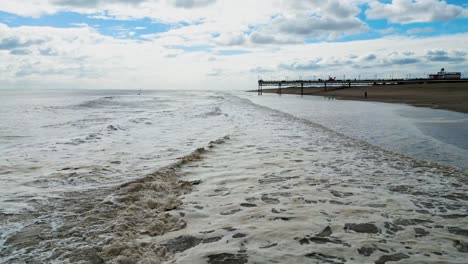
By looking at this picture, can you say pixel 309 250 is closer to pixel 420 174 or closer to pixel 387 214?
pixel 387 214

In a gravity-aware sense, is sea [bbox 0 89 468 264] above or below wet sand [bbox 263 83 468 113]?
below

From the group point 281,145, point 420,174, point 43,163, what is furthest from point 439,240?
point 43,163

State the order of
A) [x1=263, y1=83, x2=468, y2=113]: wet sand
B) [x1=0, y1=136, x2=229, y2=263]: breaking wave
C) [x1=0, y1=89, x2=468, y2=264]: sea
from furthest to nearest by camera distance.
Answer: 1. [x1=263, y1=83, x2=468, y2=113]: wet sand
2. [x1=0, y1=89, x2=468, y2=264]: sea
3. [x1=0, y1=136, x2=229, y2=263]: breaking wave

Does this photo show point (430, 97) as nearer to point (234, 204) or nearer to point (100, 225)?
point (234, 204)

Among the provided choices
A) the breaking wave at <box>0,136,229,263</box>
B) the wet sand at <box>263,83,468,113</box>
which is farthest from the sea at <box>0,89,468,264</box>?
the wet sand at <box>263,83,468,113</box>

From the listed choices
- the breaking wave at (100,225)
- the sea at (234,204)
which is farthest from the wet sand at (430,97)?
the breaking wave at (100,225)

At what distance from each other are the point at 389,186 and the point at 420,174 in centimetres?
163

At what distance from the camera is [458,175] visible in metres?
7.89

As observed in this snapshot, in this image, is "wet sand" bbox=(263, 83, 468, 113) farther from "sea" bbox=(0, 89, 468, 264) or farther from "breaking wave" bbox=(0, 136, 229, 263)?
"breaking wave" bbox=(0, 136, 229, 263)

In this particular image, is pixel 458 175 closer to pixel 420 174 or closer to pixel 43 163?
pixel 420 174

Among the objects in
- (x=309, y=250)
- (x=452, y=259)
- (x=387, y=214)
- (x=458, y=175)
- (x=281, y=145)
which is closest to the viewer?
(x=452, y=259)

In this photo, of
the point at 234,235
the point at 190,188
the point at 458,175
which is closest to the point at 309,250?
the point at 234,235

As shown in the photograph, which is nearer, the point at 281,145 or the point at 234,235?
the point at 234,235

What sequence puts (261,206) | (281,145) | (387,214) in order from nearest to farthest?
(387,214), (261,206), (281,145)
